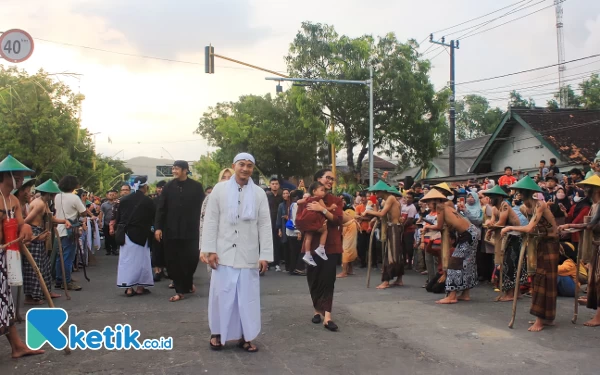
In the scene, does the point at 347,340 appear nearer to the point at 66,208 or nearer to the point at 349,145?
the point at 66,208

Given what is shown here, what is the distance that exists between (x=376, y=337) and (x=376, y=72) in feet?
73.6

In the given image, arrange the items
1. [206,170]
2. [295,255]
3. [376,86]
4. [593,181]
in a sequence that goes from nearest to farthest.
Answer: [593,181], [295,255], [376,86], [206,170]

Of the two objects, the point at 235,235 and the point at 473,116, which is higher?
the point at 473,116

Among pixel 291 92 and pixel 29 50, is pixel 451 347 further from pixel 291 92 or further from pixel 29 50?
pixel 291 92

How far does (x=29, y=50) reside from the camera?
1206cm

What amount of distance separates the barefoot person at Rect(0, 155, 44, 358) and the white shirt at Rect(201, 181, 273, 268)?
1.83 meters

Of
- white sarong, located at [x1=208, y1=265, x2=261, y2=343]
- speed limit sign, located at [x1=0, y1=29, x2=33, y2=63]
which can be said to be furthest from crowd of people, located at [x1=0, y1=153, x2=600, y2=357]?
speed limit sign, located at [x1=0, y1=29, x2=33, y2=63]

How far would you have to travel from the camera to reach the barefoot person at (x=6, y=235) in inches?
205

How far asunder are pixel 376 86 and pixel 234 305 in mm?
22763

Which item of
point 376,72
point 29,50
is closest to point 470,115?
Result: point 376,72

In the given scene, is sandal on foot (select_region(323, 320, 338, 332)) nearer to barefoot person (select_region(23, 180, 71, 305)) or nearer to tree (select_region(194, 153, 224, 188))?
barefoot person (select_region(23, 180, 71, 305))

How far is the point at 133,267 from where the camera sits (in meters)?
9.05

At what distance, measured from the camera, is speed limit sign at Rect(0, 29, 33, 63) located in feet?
39.4

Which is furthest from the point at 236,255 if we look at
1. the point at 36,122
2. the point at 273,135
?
the point at 273,135
